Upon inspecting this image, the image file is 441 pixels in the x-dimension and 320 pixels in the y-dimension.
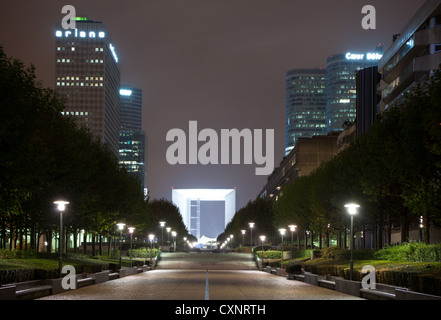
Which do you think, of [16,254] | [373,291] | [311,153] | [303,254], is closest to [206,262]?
[303,254]

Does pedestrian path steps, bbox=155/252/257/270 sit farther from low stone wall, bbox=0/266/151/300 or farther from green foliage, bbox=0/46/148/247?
low stone wall, bbox=0/266/151/300

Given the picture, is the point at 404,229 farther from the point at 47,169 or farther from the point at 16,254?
the point at 16,254

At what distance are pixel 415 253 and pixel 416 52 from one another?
160 ft

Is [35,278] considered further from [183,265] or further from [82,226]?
[183,265]

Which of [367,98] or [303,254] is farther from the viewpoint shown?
[367,98]

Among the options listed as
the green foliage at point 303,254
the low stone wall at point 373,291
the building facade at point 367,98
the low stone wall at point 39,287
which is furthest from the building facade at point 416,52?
the low stone wall at point 39,287

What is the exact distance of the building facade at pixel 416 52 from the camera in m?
76.9

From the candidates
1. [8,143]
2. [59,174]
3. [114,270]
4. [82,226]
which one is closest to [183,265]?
[82,226]

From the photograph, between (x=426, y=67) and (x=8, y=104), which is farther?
(x=426, y=67)

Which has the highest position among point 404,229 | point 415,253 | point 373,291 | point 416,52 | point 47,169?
point 416,52

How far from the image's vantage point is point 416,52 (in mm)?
83562

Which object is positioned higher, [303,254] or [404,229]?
[404,229]
